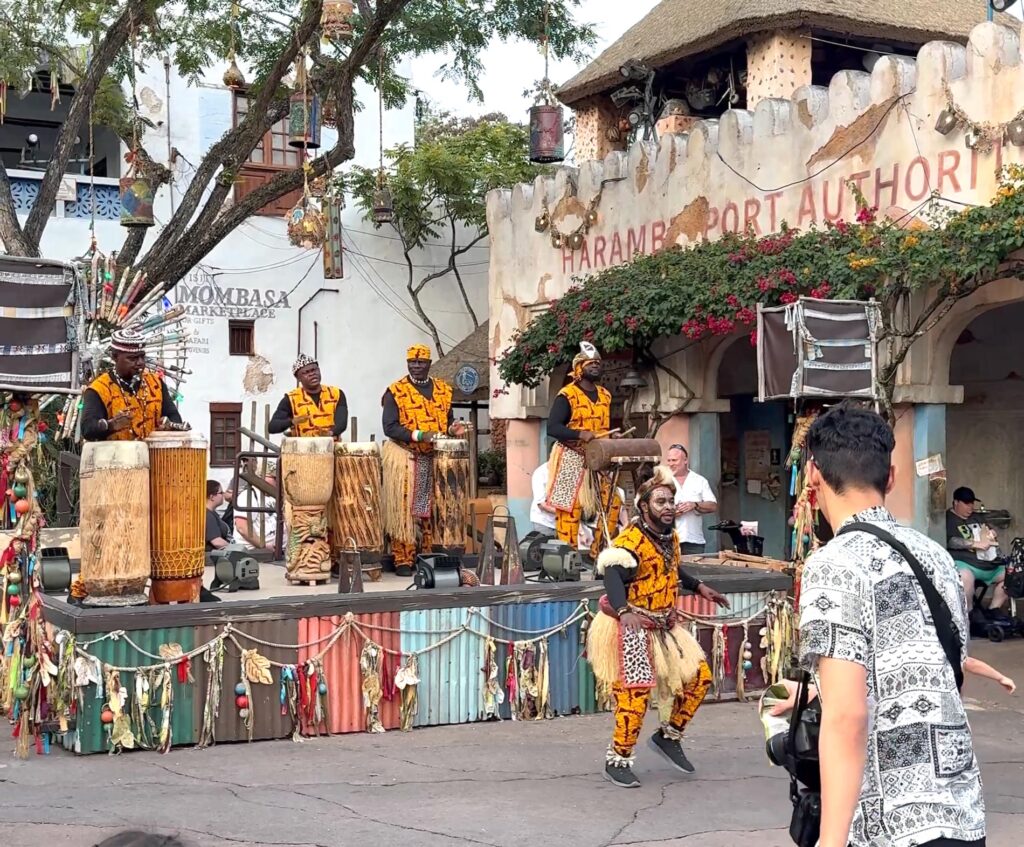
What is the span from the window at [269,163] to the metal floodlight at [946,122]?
43.0 ft

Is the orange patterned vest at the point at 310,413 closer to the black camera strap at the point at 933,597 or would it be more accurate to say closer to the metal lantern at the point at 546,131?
the metal lantern at the point at 546,131

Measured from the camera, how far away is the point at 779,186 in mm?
13156

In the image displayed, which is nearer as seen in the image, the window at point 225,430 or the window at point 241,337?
the window at point 225,430

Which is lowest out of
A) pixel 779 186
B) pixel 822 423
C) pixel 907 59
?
pixel 822 423

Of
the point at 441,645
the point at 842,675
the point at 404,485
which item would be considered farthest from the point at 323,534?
the point at 842,675

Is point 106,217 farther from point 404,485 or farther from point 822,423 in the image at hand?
point 822,423

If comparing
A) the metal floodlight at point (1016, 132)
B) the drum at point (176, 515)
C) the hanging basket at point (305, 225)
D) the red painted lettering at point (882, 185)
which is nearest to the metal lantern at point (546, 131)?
the hanging basket at point (305, 225)

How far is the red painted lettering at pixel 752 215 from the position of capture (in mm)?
13288

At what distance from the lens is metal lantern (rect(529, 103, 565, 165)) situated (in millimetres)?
14500

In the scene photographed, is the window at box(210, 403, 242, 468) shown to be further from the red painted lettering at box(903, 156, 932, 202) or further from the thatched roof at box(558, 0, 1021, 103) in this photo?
the red painted lettering at box(903, 156, 932, 202)

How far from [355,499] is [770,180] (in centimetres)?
559

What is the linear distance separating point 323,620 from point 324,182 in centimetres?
943

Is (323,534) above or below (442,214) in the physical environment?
below

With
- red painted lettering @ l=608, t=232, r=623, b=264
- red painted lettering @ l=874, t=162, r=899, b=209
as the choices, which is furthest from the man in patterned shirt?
red painted lettering @ l=608, t=232, r=623, b=264
